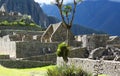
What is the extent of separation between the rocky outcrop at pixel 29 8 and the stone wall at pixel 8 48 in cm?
10886

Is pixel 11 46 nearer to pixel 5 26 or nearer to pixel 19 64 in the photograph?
pixel 19 64

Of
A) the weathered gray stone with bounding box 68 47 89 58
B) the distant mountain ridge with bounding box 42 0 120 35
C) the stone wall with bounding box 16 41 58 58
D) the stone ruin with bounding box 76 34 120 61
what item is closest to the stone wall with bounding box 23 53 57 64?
the weathered gray stone with bounding box 68 47 89 58

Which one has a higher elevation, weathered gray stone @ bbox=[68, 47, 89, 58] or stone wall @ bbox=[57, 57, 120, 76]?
stone wall @ bbox=[57, 57, 120, 76]

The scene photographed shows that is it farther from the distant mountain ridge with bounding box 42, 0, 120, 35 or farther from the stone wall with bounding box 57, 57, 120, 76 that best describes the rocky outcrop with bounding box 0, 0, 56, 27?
the stone wall with bounding box 57, 57, 120, 76

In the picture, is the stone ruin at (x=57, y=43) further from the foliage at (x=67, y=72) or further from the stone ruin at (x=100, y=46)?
the foliage at (x=67, y=72)

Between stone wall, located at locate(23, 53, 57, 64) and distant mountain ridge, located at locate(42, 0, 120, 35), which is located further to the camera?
distant mountain ridge, located at locate(42, 0, 120, 35)

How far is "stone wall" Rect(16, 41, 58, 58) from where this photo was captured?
54719 mm

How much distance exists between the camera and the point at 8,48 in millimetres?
57938

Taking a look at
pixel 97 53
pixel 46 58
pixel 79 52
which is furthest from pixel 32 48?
pixel 97 53

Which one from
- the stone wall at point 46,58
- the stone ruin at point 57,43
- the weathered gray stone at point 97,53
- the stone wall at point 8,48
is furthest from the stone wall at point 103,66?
the stone wall at point 8,48

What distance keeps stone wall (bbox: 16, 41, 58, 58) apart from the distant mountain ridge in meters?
86.7

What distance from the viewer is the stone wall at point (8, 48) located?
55688 mm

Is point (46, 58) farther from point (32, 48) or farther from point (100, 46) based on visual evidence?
point (100, 46)

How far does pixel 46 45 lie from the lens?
5638 centimetres
